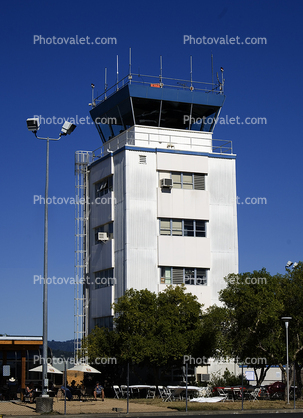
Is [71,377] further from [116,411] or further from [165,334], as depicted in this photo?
[116,411]

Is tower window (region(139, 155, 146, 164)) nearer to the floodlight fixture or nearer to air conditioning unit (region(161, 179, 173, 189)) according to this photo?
air conditioning unit (region(161, 179, 173, 189))

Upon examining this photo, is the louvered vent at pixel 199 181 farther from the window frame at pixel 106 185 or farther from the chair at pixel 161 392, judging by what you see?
the chair at pixel 161 392

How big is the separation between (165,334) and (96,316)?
11.1 meters

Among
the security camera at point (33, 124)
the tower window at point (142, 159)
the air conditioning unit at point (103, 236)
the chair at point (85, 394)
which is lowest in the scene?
the chair at point (85, 394)

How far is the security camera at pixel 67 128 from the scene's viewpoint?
31.0 metres

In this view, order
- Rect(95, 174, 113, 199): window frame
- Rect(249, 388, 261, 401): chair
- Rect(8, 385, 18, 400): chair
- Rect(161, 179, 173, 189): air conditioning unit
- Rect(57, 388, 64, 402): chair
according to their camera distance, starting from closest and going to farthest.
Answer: Rect(249, 388, 261, 401): chair
Rect(8, 385, 18, 400): chair
Rect(57, 388, 64, 402): chair
Rect(161, 179, 173, 189): air conditioning unit
Rect(95, 174, 113, 199): window frame

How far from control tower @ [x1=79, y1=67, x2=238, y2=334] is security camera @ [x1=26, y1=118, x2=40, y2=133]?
1732cm

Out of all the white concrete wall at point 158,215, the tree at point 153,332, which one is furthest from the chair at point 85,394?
the white concrete wall at point 158,215

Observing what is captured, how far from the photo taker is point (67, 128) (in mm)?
31000

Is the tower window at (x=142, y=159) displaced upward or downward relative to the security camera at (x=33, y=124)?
upward

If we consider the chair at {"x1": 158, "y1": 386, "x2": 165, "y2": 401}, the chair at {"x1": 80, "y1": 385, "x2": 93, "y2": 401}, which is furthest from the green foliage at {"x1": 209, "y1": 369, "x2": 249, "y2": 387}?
the chair at {"x1": 80, "y1": 385, "x2": 93, "y2": 401}

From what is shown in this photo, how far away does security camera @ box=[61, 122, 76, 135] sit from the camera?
3095cm

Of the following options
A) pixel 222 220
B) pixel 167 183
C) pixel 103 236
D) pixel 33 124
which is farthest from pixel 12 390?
pixel 222 220

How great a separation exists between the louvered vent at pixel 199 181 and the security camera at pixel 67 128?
64.7ft
